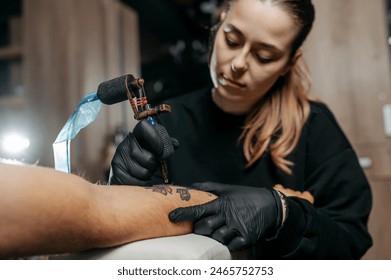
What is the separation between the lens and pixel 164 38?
7.29ft

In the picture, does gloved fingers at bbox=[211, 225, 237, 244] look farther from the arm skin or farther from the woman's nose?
the woman's nose

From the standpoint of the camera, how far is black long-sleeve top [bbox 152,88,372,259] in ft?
2.52

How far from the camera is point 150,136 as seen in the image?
537 millimetres

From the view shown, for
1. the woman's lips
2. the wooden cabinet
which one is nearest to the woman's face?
the woman's lips

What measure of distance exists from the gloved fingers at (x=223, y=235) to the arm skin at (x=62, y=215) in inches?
2.4

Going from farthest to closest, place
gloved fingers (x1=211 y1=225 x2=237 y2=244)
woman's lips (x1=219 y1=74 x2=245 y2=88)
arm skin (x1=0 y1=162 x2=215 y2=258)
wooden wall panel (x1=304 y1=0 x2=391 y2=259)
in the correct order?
wooden wall panel (x1=304 y1=0 x2=391 y2=259) → woman's lips (x1=219 y1=74 x2=245 y2=88) → gloved fingers (x1=211 y1=225 x2=237 y2=244) → arm skin (x1=0 y1=162 x2=215 y2=258)

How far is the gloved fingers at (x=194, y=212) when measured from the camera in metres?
0.53

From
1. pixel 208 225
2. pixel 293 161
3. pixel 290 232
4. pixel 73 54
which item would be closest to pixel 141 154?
pixel 208 225

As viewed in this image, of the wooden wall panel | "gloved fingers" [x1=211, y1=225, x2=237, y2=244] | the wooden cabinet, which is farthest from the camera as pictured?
the wooden wall panel

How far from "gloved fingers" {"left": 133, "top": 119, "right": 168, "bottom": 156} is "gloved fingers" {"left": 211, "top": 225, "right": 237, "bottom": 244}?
0.40 ft

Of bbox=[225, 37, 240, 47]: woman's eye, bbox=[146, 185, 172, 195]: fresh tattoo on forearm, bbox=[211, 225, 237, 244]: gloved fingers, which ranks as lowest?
bbox=[211, 225, 237, 244]: gloved fingers

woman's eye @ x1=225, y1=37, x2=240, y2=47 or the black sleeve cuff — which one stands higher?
woman's eye @ x1=225, y1=37, x2=240, y2=47
